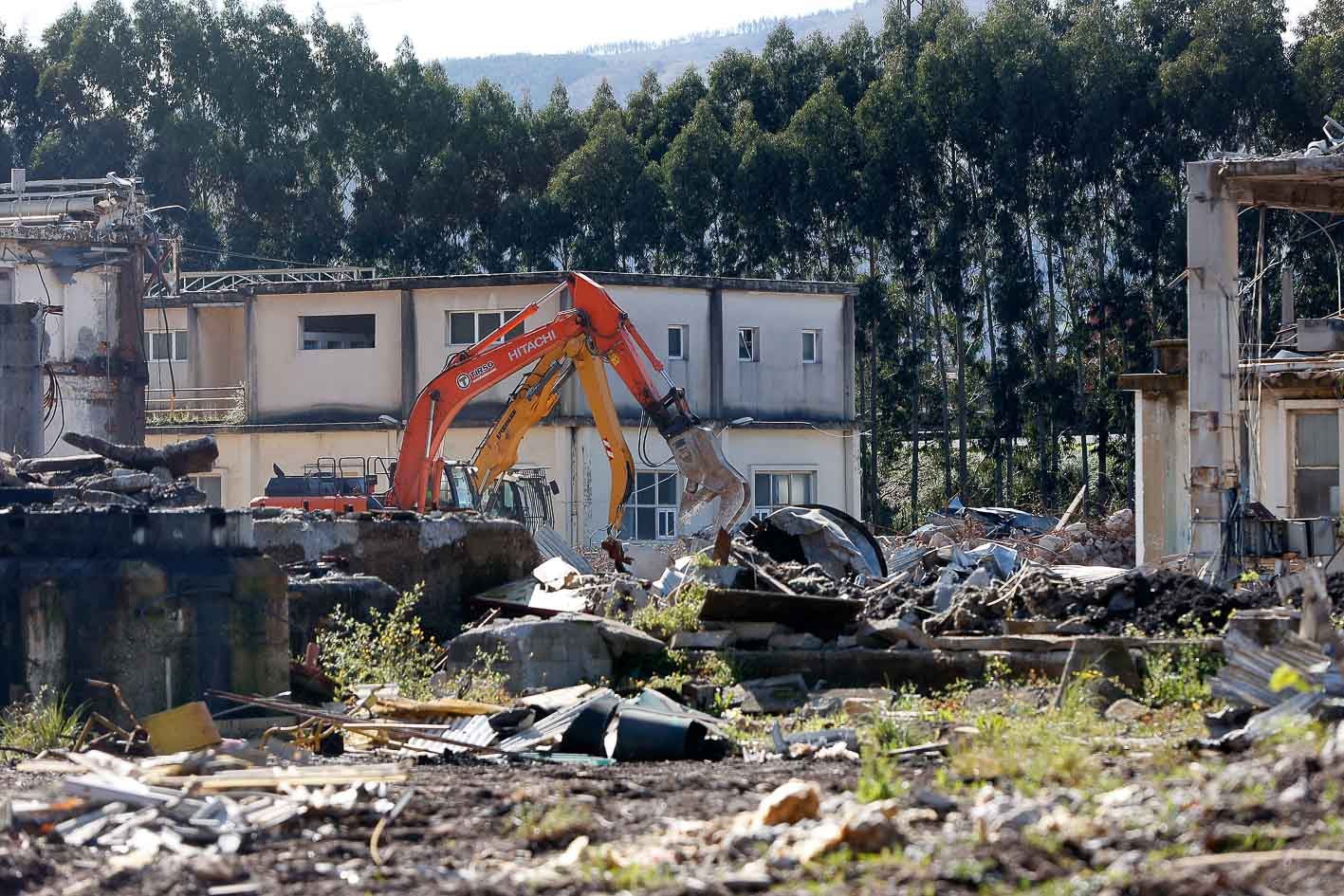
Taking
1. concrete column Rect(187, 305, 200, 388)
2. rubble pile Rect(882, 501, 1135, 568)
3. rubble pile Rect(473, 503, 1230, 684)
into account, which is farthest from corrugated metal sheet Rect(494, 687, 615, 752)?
concrete column Rect(187, 305, 200, 388)

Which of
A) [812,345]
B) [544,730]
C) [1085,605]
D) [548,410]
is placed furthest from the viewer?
[812,345]

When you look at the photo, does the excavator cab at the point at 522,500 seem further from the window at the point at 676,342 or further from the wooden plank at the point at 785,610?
the wooden plank at the point at 785,610

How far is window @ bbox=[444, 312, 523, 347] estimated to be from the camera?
3631cm

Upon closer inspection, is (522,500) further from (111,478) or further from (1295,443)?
(111,478)

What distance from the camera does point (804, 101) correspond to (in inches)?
1895

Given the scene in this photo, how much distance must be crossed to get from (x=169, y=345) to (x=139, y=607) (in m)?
29.5

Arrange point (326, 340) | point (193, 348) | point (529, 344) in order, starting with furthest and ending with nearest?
1. point (193, 348)
2. point (326, 340)
3. point (529, 344)

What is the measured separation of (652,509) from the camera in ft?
118

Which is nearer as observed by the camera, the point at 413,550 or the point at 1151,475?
the point at 413,550

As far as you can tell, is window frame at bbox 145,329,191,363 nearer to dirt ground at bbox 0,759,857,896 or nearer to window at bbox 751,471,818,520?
window at bbox 751,471,818,520

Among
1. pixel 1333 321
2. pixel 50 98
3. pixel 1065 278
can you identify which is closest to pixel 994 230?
pixel 1065 278

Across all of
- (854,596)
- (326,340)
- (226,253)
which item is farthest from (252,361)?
(854,596)

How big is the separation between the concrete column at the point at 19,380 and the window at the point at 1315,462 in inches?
616

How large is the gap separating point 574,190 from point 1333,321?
91.8 feet
